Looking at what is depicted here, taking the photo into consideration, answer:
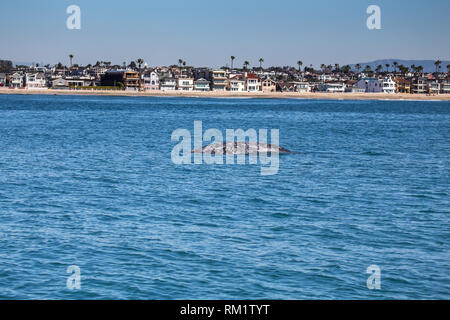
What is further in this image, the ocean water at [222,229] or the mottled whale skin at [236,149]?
the mottled whale skin at [236,149]

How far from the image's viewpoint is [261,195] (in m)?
33.7

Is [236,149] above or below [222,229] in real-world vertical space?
above

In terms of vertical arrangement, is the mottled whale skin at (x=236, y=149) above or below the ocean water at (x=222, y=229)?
above

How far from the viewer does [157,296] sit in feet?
57.7

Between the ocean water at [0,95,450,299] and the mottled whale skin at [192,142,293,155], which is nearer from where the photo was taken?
the ocean water at [0,95,450,299]

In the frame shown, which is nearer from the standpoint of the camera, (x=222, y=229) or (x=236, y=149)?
(x=222, y=229)

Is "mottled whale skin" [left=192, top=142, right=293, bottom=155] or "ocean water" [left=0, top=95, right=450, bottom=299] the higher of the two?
"mottled whale skin" [left=192, top=142, right=293, bottom=155]
